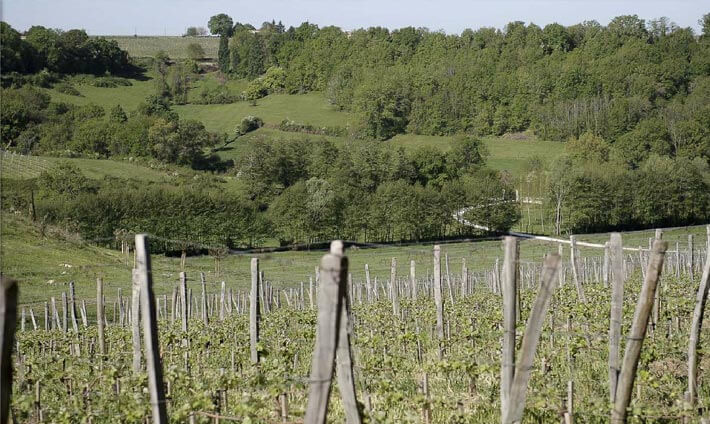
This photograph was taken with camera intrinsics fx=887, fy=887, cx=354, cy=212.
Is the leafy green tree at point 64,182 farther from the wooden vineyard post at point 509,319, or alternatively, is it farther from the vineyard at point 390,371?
the wooden vineyard post at point 509,319

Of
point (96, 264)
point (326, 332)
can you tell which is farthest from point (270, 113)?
point (326, 332)

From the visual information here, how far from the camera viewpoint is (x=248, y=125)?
4697 inches

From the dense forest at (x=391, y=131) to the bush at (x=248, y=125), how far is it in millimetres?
1480

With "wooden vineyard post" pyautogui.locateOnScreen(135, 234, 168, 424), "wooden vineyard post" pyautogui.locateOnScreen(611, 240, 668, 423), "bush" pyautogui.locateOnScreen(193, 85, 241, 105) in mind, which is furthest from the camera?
"bush" pyautogui.locateOnScreen(193, 85, 241, 105)

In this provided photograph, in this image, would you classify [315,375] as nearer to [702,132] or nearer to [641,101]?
[702,132]

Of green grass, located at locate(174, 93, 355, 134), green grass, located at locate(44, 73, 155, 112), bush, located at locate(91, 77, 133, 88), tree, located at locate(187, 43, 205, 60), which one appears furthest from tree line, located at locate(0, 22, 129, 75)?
green grass, located at locate(174, 93, 355, 134)

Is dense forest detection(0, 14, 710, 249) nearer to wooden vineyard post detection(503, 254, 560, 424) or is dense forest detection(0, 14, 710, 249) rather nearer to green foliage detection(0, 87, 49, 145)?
green foliage detection(0, 87, 49, 145)

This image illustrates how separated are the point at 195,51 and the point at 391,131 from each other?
203 ft

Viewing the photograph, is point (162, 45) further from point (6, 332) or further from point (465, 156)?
point (6, 332)

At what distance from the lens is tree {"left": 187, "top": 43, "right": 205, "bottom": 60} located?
17088 centimetres

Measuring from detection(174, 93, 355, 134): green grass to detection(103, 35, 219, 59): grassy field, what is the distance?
126 feet

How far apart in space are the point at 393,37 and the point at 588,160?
9404 cm

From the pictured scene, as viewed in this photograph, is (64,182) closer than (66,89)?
Yes

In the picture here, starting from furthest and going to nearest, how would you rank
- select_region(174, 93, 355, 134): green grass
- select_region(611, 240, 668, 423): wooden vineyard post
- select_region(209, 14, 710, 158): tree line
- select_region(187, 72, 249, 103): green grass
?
select_region(187, 72, 249, 103): green grass, select_region(174, 93, 355, 134): green grass, select_region(209, 14, 710, 158): tree line, select_region(611, 240, 668, 423): wooden vineyard post
